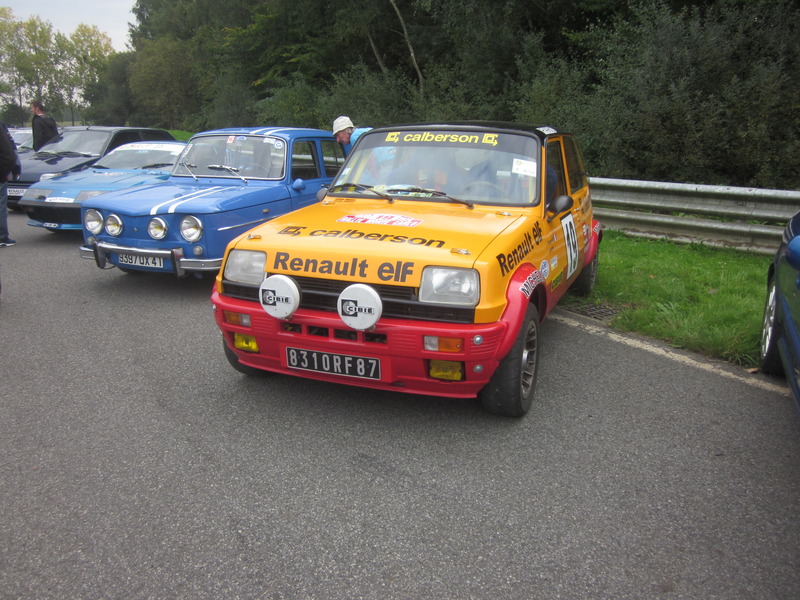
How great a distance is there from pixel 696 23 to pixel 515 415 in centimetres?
973

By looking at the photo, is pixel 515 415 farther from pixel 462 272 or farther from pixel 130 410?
pixel 130 410

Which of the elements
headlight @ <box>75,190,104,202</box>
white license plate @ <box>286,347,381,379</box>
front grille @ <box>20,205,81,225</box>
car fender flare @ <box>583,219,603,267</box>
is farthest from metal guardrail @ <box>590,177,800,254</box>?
front grille @ <box>20,205,81,225</box>

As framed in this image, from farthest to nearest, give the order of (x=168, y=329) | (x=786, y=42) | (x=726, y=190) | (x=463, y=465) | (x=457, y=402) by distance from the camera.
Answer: (x=786, y=42) < (x=726, y=190) < (x=168, y=329) < (x=457, y=402) < (x=463, y=465)

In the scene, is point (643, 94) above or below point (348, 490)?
above

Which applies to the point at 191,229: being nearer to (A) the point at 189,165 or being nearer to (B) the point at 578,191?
(A) the point at 189,165

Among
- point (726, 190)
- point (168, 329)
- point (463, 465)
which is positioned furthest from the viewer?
point (726, 190)

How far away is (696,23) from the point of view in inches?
416

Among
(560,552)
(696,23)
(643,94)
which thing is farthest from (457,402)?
(696,23)

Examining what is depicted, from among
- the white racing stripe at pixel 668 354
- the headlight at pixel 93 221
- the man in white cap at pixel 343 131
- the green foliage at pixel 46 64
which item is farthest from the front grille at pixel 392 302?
the green foliage at pixel 46 64

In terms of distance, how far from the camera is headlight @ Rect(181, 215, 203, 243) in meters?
5.98

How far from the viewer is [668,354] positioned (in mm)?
4809

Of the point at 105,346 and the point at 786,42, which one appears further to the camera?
the point at 786,42

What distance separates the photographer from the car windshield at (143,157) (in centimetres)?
921

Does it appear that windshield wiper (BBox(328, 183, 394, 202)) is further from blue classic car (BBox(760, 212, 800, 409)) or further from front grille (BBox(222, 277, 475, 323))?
blue classic car (BBox(760, 212, 800, 409))
